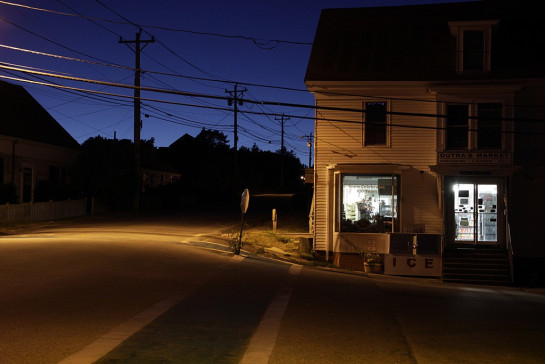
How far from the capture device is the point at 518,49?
768 inches

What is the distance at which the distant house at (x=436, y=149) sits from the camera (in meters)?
18.7

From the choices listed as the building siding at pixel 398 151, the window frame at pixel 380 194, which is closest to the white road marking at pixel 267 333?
the window frame at pixel 380 194

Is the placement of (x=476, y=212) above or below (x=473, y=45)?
below

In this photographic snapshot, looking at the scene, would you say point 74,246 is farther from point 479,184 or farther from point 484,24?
point 484,24

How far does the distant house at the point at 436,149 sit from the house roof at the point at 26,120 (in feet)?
69.8

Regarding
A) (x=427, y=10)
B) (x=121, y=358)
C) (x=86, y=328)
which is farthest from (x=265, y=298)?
(x=427, y=10)

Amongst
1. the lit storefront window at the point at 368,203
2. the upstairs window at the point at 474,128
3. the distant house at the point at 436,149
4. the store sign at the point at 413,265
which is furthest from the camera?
the lit storefront window at the point at 368,203

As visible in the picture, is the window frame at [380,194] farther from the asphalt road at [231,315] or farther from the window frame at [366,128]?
the asphalt road at [231,315]

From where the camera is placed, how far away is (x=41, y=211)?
29891mm

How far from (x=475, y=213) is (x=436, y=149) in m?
2.68

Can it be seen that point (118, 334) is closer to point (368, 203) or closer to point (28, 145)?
point (368, 203)

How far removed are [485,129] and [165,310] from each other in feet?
47.1

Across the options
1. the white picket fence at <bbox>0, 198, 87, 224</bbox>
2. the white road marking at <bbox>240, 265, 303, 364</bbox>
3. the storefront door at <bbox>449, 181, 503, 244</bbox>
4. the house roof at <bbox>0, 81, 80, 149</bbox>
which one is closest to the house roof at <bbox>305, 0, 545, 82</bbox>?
the storefront door at <bbox>449, 181, 503, 244</bbox>

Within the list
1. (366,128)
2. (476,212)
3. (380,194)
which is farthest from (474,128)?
(380,194)
